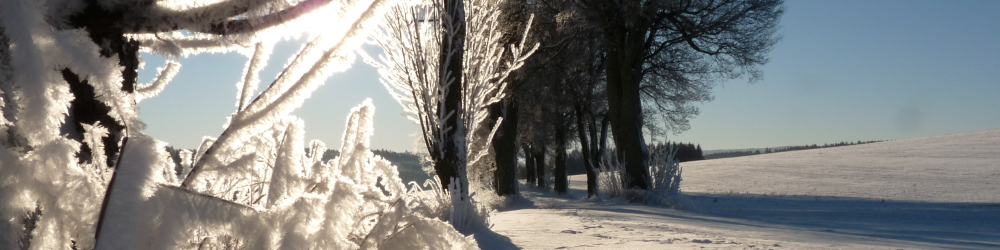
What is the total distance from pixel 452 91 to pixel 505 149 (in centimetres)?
733

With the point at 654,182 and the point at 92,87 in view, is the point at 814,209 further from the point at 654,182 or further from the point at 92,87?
the point at 92,87

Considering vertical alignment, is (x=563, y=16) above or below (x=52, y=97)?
above

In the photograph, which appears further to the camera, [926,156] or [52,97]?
[926,156]

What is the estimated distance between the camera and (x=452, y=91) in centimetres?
579

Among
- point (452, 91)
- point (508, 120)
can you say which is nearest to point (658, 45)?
point (508, 120)

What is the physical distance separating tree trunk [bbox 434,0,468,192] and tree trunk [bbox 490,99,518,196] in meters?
6.14

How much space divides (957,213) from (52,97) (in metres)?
12.0

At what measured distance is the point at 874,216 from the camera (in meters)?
9.20

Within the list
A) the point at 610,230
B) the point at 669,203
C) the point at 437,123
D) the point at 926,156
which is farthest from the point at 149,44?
the point at 926,156

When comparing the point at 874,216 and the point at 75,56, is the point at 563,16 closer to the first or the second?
the point at 874,216

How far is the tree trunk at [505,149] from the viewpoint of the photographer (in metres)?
12.3

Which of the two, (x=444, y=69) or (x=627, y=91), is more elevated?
(x=627, y=91)

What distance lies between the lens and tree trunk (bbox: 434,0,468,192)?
5.73 metres

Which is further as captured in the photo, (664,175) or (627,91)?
(627,91)
